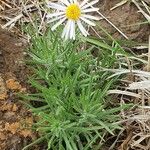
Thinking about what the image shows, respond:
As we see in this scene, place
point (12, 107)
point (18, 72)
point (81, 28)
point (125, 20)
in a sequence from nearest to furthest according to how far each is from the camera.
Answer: point (81, 28) < point (12, 107) < point (18, 72) < point (125, 20)

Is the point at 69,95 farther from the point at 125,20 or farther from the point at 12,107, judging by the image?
the point at 125,20

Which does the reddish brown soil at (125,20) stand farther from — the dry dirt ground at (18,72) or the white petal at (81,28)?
the white petal at (81,28)

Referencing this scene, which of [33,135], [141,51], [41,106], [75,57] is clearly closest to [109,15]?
[141,51]

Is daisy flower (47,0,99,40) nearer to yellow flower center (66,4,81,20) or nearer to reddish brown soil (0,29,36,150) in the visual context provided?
yellow flower center (66,4,81,20)

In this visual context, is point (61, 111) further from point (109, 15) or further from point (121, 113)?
point (109, 15)

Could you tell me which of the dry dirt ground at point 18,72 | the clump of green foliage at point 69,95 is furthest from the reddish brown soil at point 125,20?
the clump of green foliage at point 69,95

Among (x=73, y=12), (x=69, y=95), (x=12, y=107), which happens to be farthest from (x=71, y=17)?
(x=12, y=107)

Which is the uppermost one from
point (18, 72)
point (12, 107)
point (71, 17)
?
point (71, 17)
